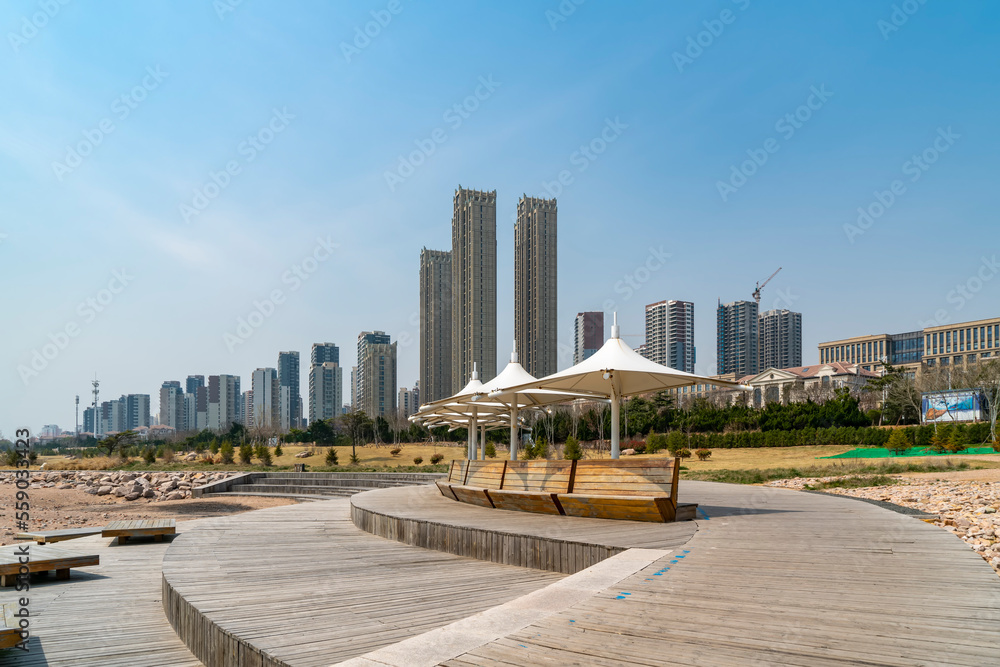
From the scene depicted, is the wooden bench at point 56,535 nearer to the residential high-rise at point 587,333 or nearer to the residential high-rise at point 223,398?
the residential high-rise at point 587,333

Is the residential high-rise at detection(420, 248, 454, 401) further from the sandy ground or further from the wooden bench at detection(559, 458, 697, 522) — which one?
the wooden bench at detection(559, 458, 697, 522)

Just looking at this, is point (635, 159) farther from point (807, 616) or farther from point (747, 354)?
point (747, 354)

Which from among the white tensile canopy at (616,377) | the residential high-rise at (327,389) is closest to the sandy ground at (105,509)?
the white tensile canopy at (616,377)

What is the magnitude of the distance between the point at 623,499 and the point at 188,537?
5765 millimetres

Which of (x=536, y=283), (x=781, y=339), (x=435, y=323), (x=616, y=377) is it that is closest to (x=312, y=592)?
(x=616, y=377)

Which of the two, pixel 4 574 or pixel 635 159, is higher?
pixel 635 159

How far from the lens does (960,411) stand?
154 feet

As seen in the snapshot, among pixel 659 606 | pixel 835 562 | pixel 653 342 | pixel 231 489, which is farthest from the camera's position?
pixel 653 342

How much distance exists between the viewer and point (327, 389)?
129250 millimetres

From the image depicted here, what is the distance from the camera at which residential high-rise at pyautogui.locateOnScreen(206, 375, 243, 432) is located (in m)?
147

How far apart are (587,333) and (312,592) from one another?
86.9 m

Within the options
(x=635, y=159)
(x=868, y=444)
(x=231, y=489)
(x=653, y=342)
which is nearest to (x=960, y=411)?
(x=868, y=444)

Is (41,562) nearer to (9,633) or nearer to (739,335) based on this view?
(9,633)

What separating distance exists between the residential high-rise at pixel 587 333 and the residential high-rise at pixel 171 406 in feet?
311
